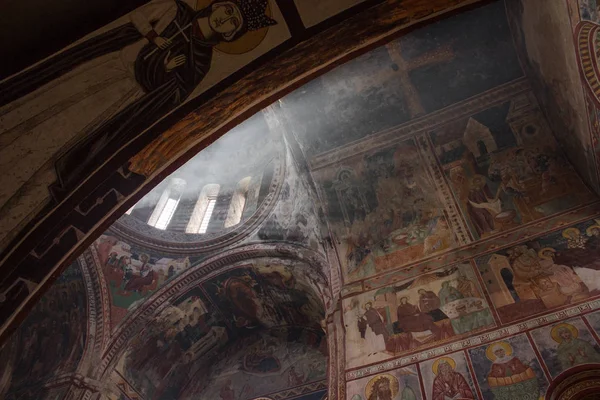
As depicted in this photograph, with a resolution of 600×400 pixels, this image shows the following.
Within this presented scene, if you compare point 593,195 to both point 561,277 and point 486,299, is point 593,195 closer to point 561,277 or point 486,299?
point 561,277

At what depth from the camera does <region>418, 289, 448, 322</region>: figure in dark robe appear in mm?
7152

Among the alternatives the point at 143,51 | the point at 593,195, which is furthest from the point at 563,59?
the point at 143,51

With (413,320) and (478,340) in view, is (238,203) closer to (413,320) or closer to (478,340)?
(413,320)

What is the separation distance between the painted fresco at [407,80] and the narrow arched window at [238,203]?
2742 millimetres

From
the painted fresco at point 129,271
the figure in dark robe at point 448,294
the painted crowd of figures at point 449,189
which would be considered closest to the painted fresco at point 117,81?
the figure in dark robe at point 448,294

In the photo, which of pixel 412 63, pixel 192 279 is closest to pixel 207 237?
pixel 192 279

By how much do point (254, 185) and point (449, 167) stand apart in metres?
5.07

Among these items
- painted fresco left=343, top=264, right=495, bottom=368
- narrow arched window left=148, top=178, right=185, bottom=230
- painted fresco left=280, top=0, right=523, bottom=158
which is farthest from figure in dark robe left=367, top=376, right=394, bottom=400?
narrow arched window left=148, top=178, right=185, bottom=230

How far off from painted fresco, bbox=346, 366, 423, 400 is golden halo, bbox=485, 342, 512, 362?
3.35 feet

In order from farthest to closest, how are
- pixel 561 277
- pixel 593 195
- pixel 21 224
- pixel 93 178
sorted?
pixel 593 195, pixel 561 277, pixel 93 178, pixel 21 224

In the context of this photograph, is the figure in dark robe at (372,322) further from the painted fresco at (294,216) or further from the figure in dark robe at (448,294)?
the painted fresco at (294,216)

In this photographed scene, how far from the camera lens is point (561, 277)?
22.3 feet

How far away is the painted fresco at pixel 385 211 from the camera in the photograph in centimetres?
859

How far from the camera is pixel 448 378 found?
6164 millimetres
